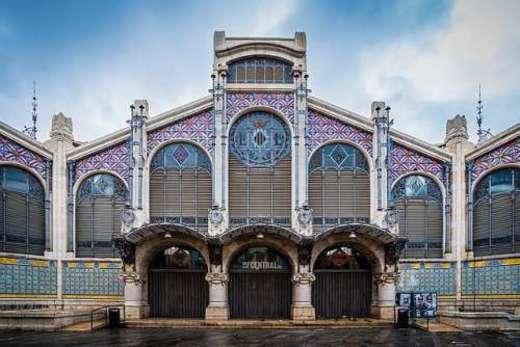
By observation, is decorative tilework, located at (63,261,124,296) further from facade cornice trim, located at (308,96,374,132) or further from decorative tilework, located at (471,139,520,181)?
decorative tilework, located at (471,139,520,181)

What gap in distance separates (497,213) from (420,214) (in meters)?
4.06

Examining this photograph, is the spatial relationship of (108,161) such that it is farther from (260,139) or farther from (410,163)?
(410,163)

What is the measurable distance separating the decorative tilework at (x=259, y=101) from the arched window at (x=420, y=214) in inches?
303

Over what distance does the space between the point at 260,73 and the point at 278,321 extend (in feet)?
45.3

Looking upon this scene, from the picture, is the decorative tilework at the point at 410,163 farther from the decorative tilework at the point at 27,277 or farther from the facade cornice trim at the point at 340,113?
the decorative tilework at the point at 27,277

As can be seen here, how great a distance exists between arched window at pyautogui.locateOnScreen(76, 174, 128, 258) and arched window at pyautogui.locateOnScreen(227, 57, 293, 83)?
29.7 ft

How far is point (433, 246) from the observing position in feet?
102

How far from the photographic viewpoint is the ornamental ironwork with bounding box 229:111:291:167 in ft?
102

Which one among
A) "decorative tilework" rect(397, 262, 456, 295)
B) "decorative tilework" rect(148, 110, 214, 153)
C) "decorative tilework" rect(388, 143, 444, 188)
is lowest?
"decorative tilework" rect(397, 262, 456, 295)

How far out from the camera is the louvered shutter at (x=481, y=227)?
29.7 metres

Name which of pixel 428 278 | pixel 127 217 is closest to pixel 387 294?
pixel 428 278

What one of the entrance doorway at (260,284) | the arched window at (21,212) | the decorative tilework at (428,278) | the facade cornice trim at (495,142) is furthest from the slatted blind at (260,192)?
the arched window at (21,212)

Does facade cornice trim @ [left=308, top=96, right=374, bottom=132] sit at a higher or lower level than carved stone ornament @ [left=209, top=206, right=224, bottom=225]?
higher

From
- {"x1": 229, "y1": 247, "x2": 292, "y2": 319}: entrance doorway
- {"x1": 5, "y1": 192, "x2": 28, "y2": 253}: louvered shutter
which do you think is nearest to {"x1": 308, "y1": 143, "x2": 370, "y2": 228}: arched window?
{"x1": 229, "y1": 247, "x2": 292, "y2": 319}: entrance doorway
